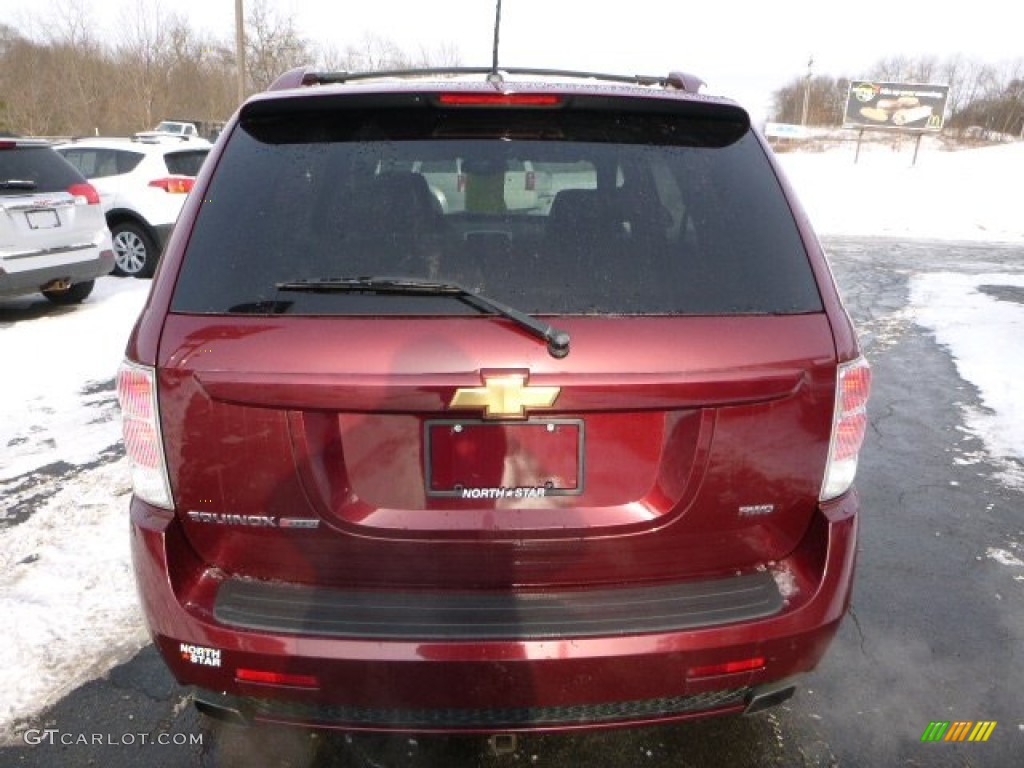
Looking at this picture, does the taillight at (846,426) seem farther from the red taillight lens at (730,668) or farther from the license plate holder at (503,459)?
the license plate holder at (503,459)

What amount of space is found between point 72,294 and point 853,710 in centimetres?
890

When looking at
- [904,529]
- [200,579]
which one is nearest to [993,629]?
[904,529]

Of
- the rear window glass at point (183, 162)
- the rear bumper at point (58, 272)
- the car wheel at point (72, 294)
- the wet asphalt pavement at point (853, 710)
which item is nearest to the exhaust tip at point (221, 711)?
the wet asphalt pavement at point (853, 710)

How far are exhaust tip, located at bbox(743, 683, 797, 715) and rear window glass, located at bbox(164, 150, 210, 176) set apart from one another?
10112 mm

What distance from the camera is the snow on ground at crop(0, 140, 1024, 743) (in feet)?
9.06

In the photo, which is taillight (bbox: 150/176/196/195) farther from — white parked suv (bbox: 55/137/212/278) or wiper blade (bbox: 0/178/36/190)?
wiper blade (bbox: 0/178/36/190)

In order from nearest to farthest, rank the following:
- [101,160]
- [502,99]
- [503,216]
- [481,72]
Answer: [502,99], [503,216], [481,72], [101,160]

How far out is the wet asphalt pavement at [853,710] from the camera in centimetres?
229

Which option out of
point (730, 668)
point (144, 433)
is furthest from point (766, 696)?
point (144, 433)

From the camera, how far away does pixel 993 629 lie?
295 cm

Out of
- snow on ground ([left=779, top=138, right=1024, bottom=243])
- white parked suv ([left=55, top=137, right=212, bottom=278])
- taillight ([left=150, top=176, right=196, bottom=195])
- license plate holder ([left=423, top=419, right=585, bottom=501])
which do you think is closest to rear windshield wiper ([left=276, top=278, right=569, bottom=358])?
license plate holder ([left=423, top=419, right=585, bottom=501])

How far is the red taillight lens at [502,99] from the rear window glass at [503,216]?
28 mm

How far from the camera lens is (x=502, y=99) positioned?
6.48 feet

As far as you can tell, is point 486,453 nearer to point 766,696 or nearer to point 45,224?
point 766,696
